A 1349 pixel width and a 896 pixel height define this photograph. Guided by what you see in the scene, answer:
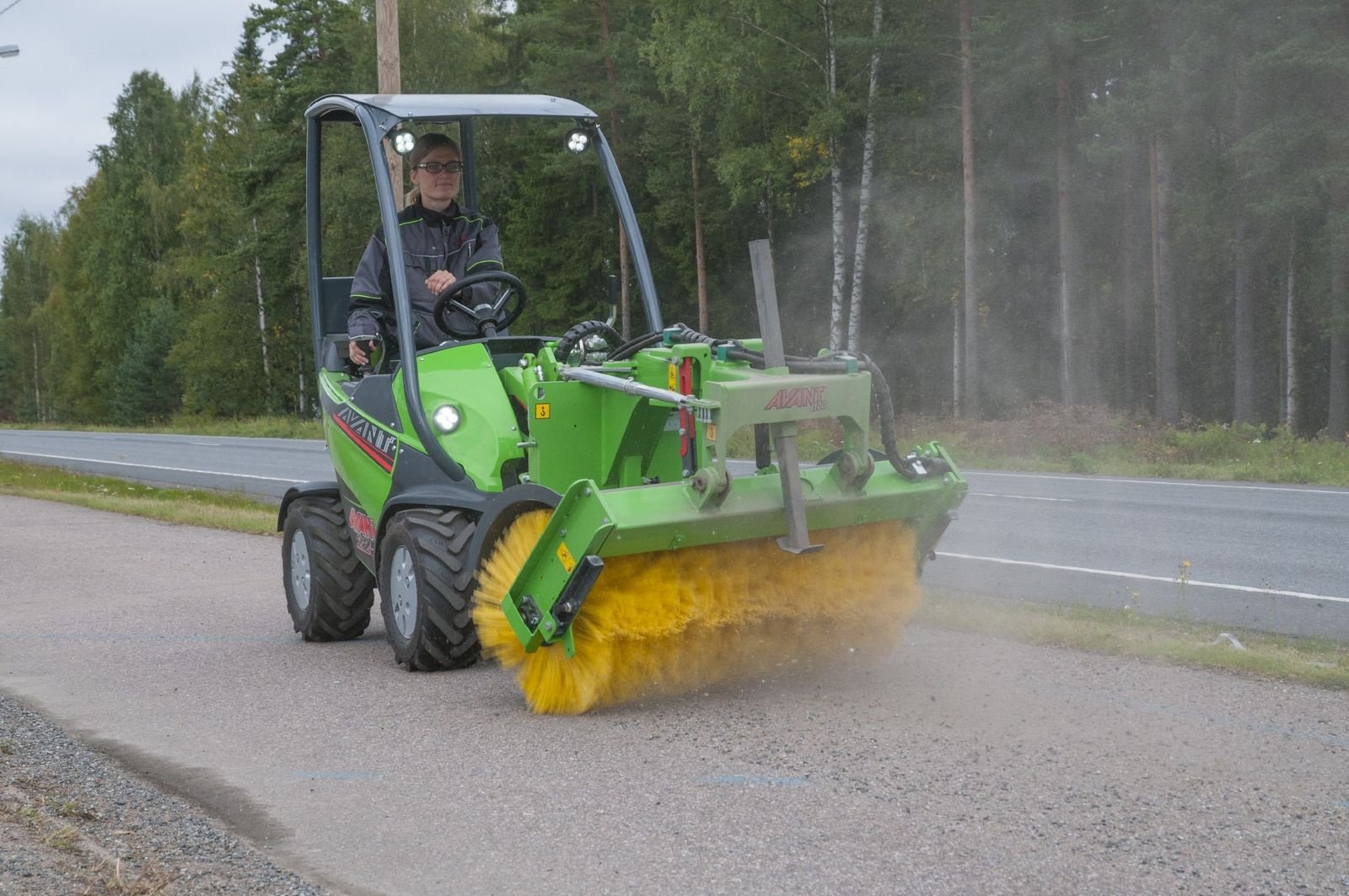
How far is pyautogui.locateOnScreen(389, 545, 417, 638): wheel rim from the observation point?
6.61 meters

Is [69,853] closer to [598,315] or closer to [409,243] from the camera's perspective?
[409,243]

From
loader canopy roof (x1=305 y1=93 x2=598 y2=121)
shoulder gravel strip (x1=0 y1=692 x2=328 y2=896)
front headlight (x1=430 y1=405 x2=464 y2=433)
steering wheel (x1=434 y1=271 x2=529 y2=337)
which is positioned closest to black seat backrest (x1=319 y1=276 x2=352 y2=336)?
loader canopy roof (x1=305 y1=93 x2=598 y2=121)

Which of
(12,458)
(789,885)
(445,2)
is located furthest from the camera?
(445,2)

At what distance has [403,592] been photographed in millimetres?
6703

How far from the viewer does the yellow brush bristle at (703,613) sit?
5.63m

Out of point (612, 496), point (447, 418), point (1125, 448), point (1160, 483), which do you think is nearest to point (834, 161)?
point (1125, 448)

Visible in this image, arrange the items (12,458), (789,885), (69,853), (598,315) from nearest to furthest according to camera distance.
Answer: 1. (789,885)
2. (69,853)
3. (12,458)
4. (598,315)

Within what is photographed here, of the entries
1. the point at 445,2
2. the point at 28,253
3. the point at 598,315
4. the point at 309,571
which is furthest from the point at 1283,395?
the point at 28,253

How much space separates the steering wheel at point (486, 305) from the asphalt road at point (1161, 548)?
3.65 m

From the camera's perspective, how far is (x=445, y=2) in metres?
42.6

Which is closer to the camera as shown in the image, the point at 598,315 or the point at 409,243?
the point at 409,243

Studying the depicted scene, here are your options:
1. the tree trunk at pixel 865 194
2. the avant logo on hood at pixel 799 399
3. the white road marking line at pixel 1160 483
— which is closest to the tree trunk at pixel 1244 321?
the tree trunk at pixel 865 194

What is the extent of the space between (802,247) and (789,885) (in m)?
38.3

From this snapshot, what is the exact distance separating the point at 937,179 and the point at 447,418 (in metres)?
28.7
